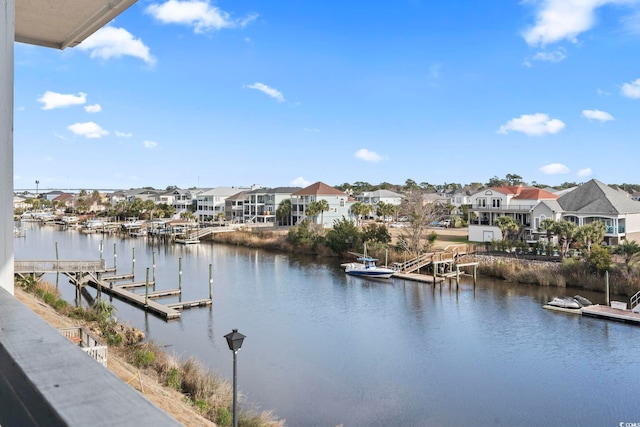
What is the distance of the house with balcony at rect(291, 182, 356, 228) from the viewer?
54.9 metres

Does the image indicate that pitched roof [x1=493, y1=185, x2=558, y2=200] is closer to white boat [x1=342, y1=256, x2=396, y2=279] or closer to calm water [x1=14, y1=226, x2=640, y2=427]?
calm water [x1=14, y1=226, x2=640, y2=427]

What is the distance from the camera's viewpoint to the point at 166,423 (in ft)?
1.96

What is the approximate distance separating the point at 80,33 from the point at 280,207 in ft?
185

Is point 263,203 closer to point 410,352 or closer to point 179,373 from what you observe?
point 410,352

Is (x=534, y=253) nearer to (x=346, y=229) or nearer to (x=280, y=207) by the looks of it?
(x=346, y=229)

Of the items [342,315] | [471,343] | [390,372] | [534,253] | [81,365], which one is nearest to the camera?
[81,365]

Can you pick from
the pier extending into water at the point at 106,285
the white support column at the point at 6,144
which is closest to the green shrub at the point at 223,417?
the white support column at the point at 6,144

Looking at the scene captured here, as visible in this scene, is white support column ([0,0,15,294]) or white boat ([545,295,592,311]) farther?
white boat ([545,295,592,311])

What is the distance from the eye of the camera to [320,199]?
180 feet

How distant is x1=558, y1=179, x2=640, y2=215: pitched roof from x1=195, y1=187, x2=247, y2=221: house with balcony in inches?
1709

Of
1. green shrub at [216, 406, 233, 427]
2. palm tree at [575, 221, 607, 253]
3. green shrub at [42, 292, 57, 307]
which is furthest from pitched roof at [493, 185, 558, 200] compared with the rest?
green shrub at [216, 406, 233, 427]

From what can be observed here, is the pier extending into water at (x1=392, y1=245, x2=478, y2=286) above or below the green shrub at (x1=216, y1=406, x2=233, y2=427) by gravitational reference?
above

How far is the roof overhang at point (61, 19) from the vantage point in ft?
7.15

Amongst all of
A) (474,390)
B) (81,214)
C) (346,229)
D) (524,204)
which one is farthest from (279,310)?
(81,214)
